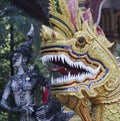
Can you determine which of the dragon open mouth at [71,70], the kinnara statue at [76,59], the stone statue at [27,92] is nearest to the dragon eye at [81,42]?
the kinnara statue at [76,59]

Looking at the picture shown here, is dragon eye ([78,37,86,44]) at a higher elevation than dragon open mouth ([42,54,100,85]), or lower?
higher

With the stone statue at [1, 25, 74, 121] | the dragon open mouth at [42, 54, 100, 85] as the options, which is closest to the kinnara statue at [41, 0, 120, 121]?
the dragon open mouth at [42, 54, 100, 85]

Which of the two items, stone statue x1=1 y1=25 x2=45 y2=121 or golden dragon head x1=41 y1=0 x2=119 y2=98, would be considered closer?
golden dragon head x1=41 y1=0 x2=119 y2=98

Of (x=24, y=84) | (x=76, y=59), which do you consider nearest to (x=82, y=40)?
(x=76, y=59)

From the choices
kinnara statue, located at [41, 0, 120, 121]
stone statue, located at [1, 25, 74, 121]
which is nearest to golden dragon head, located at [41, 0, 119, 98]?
kinnara statue, located at [41, 0, 120, 121]

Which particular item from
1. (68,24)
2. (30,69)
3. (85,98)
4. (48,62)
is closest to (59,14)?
(68,24)

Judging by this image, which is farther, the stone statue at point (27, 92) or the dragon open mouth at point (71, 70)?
the stone statue at point (27, 92)

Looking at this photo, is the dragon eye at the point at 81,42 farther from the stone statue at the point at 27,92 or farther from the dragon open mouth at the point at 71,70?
the stone statue at the point at 27,92

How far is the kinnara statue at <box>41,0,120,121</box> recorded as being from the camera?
3.24 meters

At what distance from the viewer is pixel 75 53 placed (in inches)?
129

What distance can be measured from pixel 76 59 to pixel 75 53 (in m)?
0.04

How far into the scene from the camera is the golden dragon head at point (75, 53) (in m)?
3.25

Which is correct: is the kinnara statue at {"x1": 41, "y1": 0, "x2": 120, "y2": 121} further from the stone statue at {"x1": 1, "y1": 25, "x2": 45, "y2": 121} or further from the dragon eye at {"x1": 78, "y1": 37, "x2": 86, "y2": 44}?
the stone statue at {"x1": 1, "y1": 25, "x2": 45, "y2": 121}

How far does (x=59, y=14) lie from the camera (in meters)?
3.33
